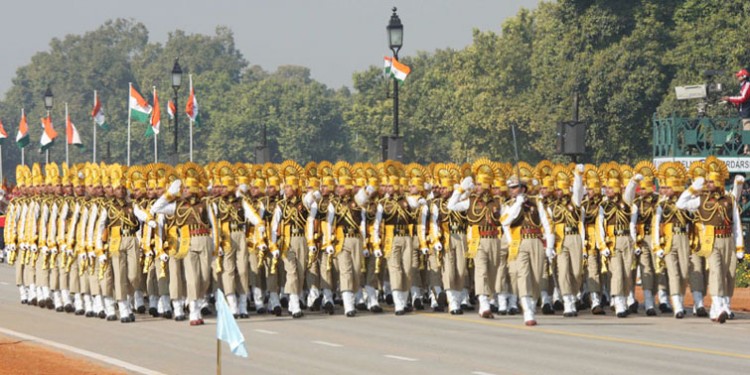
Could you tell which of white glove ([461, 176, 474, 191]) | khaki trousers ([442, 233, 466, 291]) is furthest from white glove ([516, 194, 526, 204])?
khaki trousers ([442, 233, 466, 291])

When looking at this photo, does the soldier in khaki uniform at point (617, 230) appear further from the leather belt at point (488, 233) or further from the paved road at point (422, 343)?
the leather belt at point (488, 233)

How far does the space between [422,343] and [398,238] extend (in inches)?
195

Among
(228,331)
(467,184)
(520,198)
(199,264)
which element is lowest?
(228,331)

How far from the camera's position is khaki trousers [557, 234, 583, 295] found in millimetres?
24312

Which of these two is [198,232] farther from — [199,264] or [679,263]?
[679,263]

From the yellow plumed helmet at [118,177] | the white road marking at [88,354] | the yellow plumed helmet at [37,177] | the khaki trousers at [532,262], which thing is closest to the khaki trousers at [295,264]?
the yellow plumed helmet at [118,177]

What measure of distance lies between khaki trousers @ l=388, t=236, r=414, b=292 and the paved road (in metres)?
0.66

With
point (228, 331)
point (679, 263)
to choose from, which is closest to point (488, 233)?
point (679, 263)

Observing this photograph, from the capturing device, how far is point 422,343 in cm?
2050

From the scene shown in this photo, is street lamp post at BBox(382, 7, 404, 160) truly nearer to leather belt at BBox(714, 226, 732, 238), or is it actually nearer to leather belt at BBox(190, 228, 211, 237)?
leather belt at BBox(190, 228, 211, 237)

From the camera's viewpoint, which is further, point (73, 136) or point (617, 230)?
point (73, 136)

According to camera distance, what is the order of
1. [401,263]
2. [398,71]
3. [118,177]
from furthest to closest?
[398,71], [401,263], [118,177]

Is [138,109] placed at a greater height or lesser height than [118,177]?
greater

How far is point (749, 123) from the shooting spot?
37.1 metres
